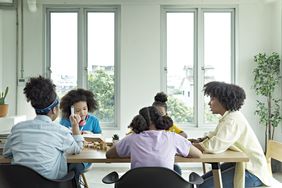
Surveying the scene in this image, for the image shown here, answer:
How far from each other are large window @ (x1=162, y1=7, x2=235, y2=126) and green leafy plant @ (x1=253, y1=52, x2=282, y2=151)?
490 mm

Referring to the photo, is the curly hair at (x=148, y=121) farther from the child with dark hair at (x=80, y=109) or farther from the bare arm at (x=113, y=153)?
the child with dark hair at (x=80, y=109)

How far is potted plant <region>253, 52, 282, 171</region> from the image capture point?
5.04 m

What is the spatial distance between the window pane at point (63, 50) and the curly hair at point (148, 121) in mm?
3570

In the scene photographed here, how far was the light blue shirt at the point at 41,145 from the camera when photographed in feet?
6.62

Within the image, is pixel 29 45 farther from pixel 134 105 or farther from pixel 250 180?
pixel 250 180

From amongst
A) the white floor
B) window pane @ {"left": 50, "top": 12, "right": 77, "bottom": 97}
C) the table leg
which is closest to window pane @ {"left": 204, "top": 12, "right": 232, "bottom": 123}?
the white floor

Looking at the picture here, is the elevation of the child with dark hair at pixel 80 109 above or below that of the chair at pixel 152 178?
above

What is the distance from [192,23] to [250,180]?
351cm

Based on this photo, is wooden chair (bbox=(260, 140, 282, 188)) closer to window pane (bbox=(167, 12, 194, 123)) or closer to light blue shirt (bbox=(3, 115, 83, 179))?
light blue shirt (bbox=(3, 115, 83, 179))

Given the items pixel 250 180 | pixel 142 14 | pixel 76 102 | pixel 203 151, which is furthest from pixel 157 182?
pixel 142 14

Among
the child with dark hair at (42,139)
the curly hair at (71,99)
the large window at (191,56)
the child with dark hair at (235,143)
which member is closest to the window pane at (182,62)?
the large window at (191,56)

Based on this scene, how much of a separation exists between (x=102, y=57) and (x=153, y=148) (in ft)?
12.2

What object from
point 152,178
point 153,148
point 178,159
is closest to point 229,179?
point 178,159

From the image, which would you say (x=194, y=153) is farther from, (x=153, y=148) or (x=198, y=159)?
(x=153, y=148)
